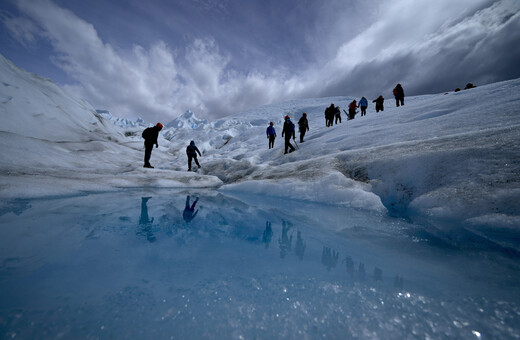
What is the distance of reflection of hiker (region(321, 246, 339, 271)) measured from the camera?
74.3 inches

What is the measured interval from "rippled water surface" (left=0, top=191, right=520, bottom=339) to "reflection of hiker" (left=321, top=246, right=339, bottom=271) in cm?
2

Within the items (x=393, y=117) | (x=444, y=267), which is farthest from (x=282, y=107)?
(x=444, y=267)

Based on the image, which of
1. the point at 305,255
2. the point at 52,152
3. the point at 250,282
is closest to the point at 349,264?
the point at 305,255

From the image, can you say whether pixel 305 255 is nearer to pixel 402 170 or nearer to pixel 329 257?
pixel 329 257

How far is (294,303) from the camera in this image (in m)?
1.35

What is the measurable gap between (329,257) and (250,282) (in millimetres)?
893

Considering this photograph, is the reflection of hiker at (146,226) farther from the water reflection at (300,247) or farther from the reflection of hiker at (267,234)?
the water reflection at (300,247)

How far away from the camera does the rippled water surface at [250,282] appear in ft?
3.76

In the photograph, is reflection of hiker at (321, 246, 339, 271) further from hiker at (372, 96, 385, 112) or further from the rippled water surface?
hiker at (372, 96, 385, 112)

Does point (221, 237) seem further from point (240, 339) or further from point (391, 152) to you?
point (391, 152)

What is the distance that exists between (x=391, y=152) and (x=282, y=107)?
5013 cm

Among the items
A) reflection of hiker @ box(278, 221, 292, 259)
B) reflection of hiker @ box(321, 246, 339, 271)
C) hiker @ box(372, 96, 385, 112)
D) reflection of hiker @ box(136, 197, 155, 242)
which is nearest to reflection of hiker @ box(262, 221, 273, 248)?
reflection of hiker @ box(278, 221, 292, 259)

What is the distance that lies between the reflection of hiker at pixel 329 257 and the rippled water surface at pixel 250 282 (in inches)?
0.9

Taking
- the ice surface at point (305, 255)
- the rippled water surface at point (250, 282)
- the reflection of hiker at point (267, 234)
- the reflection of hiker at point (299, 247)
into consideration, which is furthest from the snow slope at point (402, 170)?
the reflection of hiker at point (299, 247)
